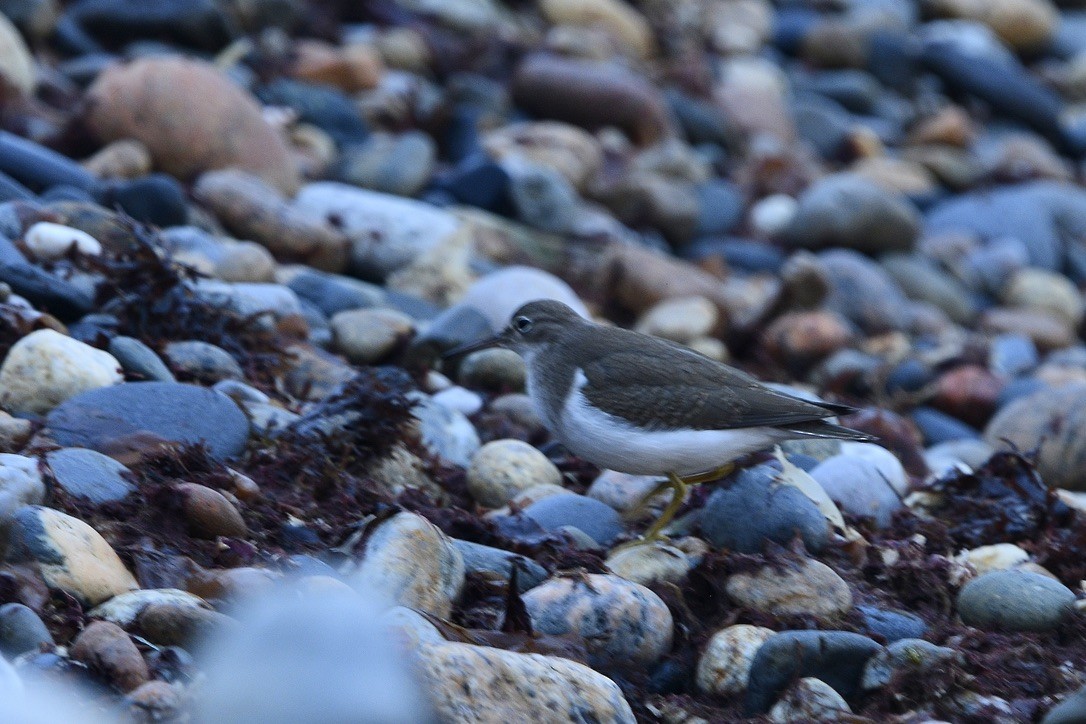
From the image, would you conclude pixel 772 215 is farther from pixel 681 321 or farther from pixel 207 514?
pixel 207 514

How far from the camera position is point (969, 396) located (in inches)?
328

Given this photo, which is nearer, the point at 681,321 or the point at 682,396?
the point at 682,396

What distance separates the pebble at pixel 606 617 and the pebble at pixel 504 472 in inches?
44.7

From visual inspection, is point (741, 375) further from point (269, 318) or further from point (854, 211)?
point (854, 211)

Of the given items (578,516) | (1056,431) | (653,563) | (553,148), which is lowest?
(553,148)

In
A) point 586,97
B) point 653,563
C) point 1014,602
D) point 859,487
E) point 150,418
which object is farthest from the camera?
point 586,97

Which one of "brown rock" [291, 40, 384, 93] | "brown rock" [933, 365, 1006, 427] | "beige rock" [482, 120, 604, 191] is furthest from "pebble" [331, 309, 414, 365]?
"brown rock" [291, 40, 384, 93]

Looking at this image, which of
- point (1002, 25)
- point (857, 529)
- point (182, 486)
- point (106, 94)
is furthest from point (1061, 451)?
point (1002, 25)

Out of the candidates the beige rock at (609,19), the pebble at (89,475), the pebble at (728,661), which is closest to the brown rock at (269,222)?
the pebble at (89,475)

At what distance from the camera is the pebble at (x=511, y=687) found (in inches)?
134

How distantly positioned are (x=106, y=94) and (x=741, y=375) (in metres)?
4.98

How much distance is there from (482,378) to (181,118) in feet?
9.67

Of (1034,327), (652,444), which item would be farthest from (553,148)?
(652,444)

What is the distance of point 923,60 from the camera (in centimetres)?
1534
